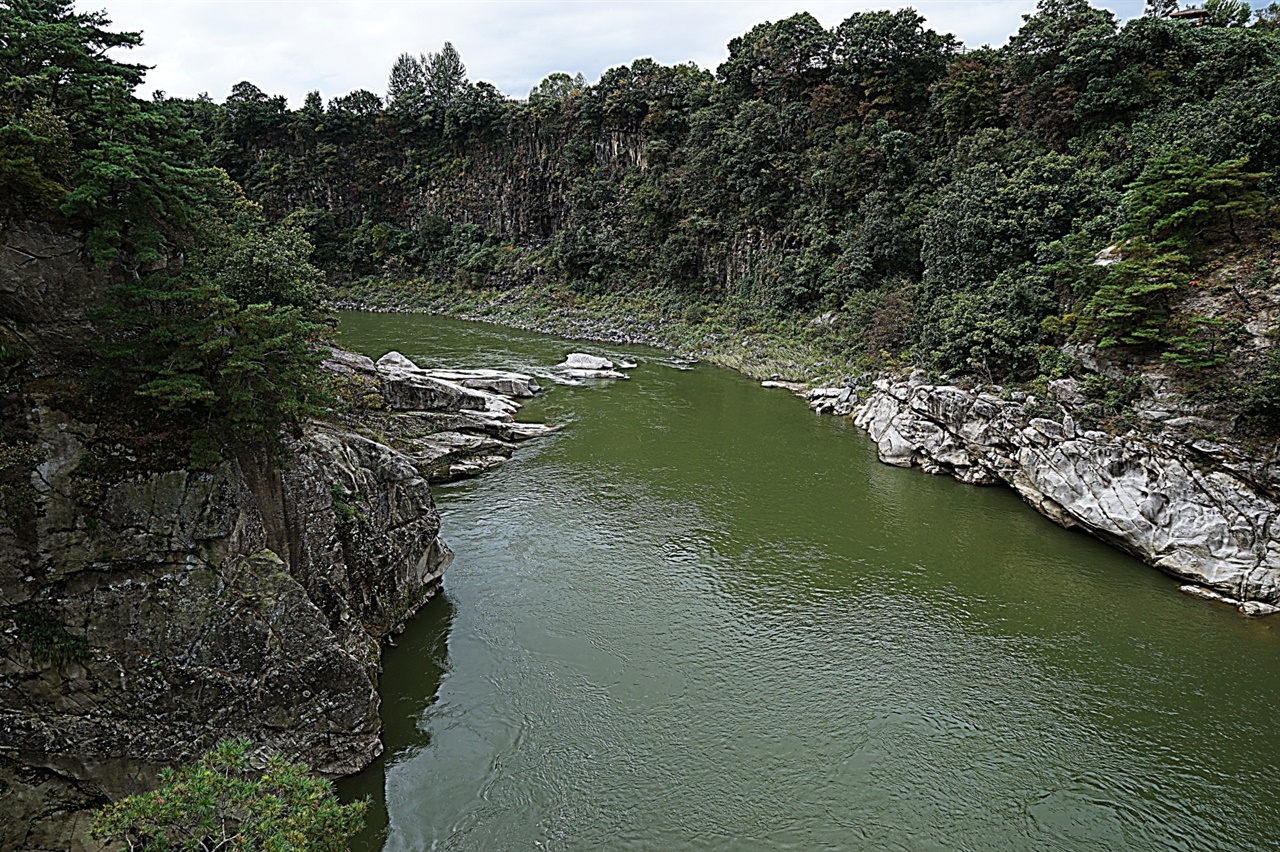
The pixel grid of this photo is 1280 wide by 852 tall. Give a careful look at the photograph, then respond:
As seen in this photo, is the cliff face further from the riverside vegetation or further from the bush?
the bush

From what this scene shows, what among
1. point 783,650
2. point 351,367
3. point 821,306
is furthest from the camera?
point 821,306

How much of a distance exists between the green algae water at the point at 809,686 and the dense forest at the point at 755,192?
18.4 feet

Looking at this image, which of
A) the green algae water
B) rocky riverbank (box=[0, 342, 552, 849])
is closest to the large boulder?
the green algae water

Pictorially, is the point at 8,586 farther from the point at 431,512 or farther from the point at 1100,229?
the point at 1100,229

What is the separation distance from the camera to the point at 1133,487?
16188 mm

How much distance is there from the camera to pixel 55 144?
7.80 meters

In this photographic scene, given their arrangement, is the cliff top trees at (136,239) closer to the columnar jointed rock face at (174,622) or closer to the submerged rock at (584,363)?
the columnar jointed rock face at (174,622)

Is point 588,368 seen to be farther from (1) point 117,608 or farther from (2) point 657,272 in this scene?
(1) point 117,608

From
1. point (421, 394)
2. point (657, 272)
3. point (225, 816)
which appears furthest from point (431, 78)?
point (225, 816)

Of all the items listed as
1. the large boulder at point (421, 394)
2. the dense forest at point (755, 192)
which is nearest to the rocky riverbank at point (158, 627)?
the dense forest at point (755, 192)

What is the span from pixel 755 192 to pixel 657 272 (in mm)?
10661

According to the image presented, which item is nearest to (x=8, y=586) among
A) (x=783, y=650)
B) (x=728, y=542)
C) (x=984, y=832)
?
(x=783, y=650)

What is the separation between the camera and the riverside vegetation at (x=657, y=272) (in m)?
7.84

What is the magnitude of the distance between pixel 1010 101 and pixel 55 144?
1502 inches
